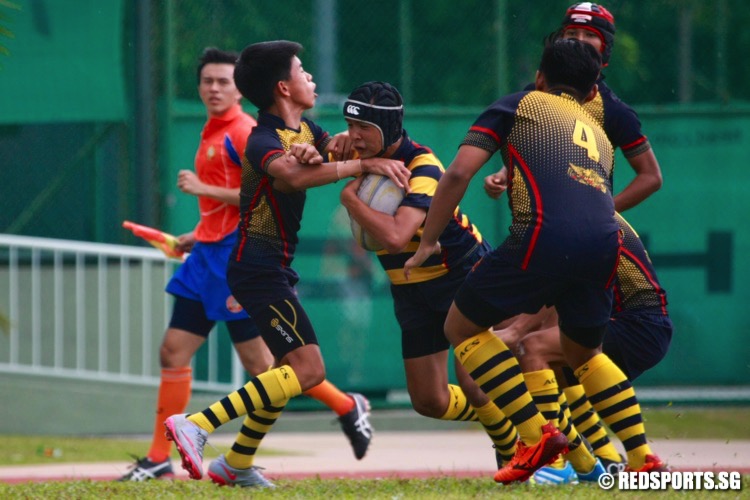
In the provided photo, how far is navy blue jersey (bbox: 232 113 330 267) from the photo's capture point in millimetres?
6289

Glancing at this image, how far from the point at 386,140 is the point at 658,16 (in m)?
5.64

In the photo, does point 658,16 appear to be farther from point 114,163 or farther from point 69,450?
point 69,450

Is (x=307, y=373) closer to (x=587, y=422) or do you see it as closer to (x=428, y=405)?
(x=428, y=405)

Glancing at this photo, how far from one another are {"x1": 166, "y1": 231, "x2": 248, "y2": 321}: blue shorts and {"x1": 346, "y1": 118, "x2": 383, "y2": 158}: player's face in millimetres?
1375

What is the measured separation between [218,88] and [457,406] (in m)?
2.37

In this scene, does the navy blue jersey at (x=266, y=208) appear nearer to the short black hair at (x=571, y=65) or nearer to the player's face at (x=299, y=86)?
the player's face at (x=299, y=86)

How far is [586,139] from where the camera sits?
5.56 metres

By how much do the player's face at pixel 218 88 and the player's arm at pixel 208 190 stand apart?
454mm

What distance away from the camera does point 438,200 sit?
552 cm

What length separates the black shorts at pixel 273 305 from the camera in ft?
20.3

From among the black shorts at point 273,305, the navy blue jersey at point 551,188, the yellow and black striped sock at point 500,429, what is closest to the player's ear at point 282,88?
the black shorts at point 273,305

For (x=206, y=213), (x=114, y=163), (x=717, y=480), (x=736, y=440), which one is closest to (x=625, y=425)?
(x=717, y=480)

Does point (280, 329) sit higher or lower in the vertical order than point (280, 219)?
lower

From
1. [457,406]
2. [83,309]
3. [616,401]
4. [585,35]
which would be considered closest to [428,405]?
[457,406]
